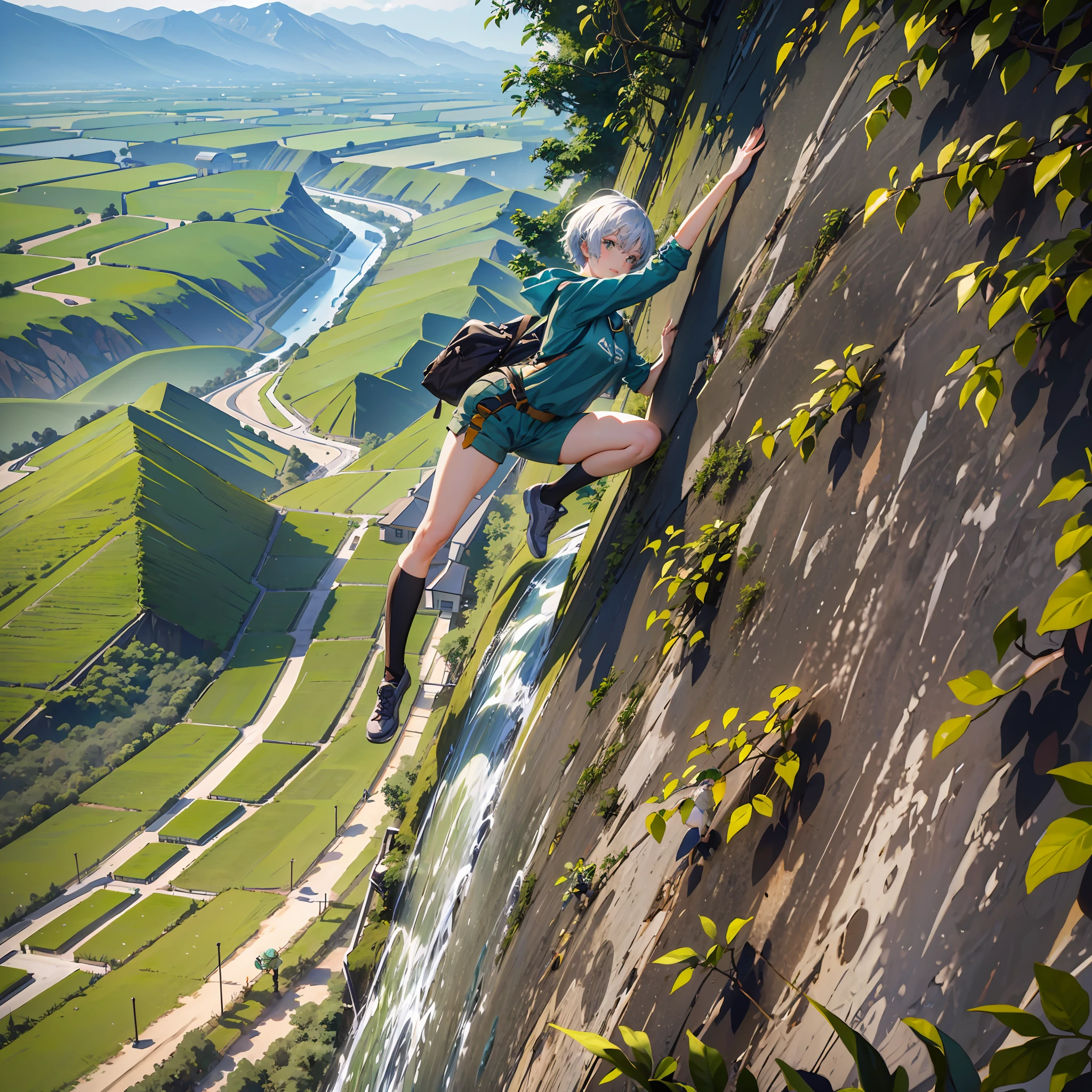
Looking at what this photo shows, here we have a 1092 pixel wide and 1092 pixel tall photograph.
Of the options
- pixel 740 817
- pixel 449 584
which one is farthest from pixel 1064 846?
pixel 449 584

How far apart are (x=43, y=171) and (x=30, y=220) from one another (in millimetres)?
30632

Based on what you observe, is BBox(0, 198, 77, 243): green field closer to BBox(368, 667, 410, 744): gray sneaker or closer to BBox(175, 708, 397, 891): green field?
BBox(175, 708, 397, 891): green field

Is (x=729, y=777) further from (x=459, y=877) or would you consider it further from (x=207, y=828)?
(x=207, y=828)

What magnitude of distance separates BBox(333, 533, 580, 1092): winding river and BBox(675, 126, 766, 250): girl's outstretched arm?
3.64 metres

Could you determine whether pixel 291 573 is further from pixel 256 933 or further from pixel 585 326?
pixel 585 326

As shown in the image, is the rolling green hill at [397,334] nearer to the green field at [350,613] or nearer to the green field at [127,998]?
the green field at [350,613]

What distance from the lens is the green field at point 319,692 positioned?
136ft

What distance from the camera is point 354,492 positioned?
2542 inches

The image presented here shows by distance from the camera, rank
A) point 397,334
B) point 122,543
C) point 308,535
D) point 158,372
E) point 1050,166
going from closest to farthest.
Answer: point 1050,166 → point 122,543 → point 308,535 → point 158,372 → point 397,334

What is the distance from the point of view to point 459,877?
21.8 ft

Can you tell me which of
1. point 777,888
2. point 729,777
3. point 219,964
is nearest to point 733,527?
point 729,777

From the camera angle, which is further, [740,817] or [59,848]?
[59,848]

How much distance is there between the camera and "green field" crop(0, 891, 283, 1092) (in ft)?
88.7

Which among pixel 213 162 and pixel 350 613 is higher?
pixel 213 162
